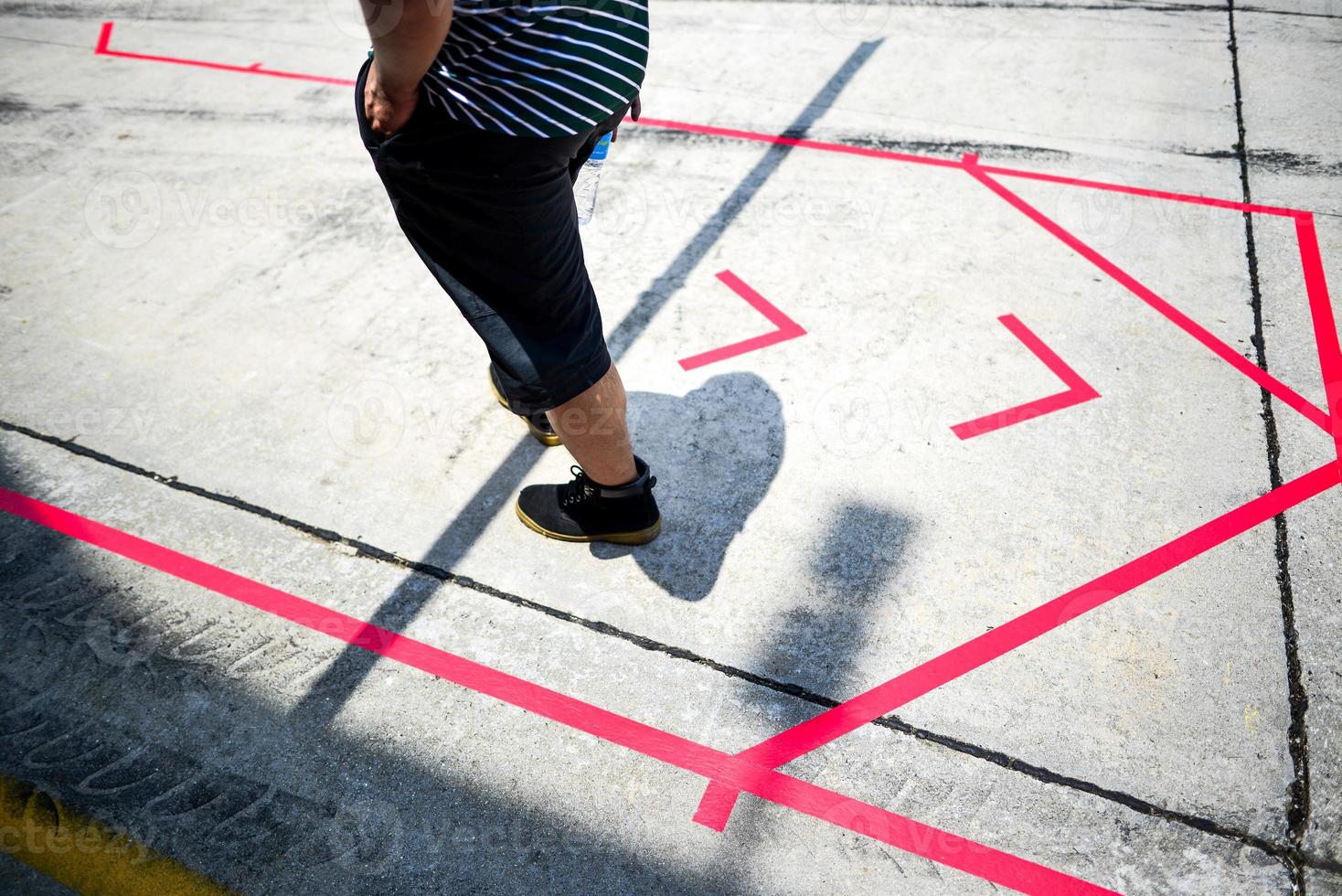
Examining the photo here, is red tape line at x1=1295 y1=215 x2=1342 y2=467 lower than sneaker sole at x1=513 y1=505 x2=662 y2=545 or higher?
A: higher

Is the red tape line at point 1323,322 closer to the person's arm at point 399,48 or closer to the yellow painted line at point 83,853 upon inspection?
the person's arm at point 399,48

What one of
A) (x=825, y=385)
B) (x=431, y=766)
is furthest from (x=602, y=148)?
(x=431, y=766)

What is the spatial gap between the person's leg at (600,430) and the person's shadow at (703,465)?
31 centimetres

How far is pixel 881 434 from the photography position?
9.02ft

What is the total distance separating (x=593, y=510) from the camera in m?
2.37

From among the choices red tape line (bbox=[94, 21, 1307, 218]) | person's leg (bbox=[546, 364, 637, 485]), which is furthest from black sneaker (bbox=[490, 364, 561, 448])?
red tape line (bbox=[94, 21, 1307, 218])

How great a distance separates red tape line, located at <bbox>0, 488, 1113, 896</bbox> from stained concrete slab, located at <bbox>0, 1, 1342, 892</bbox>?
6 cm

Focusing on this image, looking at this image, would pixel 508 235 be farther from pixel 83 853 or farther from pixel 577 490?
pixel 83 853

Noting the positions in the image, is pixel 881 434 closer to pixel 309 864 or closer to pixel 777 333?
pixel 777 333

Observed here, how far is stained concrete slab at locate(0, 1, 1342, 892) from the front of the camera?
2.08 metres

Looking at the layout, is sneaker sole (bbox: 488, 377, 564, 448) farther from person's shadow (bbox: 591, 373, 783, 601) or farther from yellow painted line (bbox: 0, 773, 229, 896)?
yellow painted line (bbox: 0, 773, 229, 896)

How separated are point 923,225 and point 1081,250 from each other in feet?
2.10

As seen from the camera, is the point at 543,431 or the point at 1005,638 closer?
the point at 1005,638

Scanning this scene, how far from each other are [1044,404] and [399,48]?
2.28 m
